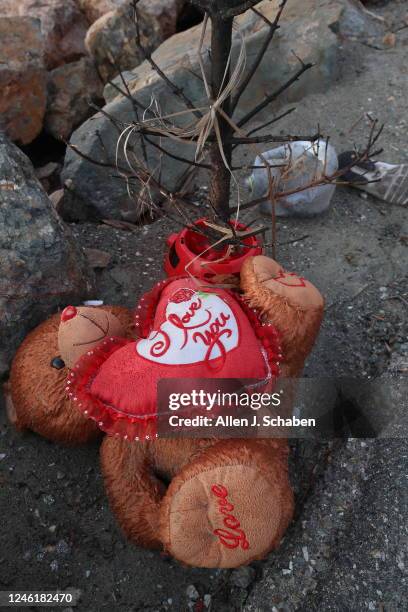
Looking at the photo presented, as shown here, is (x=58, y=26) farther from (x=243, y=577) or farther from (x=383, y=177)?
(x=243, y=577)

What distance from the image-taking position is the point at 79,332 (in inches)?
56.4

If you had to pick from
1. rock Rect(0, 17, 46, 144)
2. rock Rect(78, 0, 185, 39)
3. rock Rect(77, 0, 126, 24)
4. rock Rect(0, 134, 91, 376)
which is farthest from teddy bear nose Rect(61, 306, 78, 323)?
rock Rect(77, 0, 126, 24)

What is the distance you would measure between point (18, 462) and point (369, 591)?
1.10 m

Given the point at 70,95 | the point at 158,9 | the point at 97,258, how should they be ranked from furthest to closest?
the point at 158,9
the point at 70,95
the point at 97,258

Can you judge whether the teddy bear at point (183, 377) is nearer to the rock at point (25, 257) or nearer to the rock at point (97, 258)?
the rock at point (25, 257)

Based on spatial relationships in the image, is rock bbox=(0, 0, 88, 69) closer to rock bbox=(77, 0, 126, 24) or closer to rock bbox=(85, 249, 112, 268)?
rock bbox=(77, 0, 126, 24)

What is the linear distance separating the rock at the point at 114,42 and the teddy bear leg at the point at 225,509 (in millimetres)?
2796

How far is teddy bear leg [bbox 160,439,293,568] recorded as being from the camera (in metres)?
1.21

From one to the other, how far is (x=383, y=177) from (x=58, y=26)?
2.59 meters

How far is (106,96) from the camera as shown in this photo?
3076mm

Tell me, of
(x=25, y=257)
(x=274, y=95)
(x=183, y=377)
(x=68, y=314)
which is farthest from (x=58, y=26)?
(x=183, y=377)

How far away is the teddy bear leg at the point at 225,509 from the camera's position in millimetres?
1212

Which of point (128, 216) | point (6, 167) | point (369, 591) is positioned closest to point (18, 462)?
point (6, 167)

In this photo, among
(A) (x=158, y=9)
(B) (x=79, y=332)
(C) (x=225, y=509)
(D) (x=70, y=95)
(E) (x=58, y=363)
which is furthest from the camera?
(A) (x=158, y=9)
